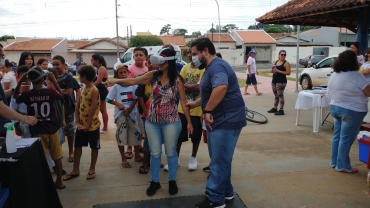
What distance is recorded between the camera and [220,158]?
3.05m

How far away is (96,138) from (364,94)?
3569 millimetres

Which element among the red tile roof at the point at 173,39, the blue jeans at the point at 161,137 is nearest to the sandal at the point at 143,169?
the blue jeans at the point at 161,137

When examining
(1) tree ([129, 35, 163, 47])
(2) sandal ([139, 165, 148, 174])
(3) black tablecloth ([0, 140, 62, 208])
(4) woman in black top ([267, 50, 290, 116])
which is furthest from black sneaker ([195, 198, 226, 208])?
(1) tree ([129, 35, 163, 47])

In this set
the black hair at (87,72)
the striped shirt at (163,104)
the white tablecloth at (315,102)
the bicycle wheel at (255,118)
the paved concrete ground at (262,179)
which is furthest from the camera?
the bicycle wheel at (255,118)

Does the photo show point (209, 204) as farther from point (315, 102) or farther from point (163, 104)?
point (315, 102)

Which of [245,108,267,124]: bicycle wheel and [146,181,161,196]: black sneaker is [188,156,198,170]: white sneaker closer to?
[146,181,161,196]: black sneaker

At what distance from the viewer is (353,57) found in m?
3.91

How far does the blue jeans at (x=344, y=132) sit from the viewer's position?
13.1 ft

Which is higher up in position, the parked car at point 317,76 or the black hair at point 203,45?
the black hair at point 203,45

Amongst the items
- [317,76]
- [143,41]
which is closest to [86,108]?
[317,76]

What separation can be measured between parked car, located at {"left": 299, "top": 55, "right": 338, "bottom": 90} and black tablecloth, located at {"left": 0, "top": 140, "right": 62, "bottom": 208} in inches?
510

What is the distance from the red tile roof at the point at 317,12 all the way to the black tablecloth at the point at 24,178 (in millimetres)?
6094

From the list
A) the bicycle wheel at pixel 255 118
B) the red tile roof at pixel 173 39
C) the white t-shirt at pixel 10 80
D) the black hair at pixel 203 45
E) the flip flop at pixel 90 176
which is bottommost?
the flip flop at pixel 90 176

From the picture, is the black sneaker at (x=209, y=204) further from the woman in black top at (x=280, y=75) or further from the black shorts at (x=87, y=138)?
the woman in black top at (x=280, y=75)
